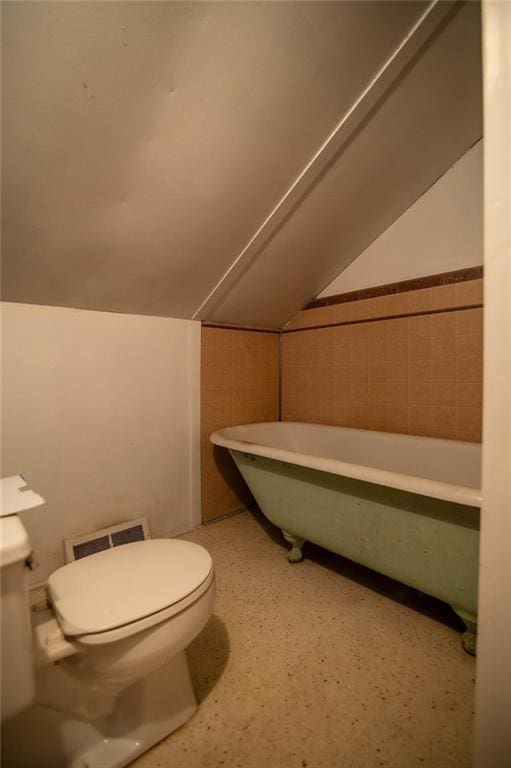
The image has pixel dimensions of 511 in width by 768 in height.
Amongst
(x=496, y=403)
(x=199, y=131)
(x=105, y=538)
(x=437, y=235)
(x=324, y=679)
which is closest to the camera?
(x=496, y=403)

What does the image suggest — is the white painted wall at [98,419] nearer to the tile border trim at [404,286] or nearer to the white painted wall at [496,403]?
the tile border trim at [404,286]

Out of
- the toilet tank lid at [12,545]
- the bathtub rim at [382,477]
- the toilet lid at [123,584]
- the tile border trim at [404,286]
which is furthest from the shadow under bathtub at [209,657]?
the tile border trim at [404,286]

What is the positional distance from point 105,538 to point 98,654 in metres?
1.01

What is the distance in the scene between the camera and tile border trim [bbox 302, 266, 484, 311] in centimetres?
160

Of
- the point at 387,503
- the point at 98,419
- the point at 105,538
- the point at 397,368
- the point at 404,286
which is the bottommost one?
the point at 105,538

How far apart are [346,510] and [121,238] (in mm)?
1384

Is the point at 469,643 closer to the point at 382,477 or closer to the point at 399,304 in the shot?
the point at 382,477

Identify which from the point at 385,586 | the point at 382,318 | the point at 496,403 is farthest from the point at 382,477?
the point at 382,318

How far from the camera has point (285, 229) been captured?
1579 millimetres

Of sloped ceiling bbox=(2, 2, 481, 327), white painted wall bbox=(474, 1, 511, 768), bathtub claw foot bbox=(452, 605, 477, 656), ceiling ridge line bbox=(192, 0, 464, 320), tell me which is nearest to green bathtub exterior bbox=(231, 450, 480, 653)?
bathtub claw foot bbox=(452, 605, 477, 656)

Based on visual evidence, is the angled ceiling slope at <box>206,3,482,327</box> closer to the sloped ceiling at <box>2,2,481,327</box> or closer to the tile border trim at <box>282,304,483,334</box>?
the sloped ceiling at <box>2,2,481,327</box>

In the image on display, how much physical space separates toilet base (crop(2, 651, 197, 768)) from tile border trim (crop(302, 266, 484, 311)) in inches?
73.7

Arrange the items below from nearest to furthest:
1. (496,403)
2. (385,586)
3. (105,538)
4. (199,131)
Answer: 1. (496,403)
2. (199,131)
3. (385,586)
4. (105,538)

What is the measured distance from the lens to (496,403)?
1.75ft
